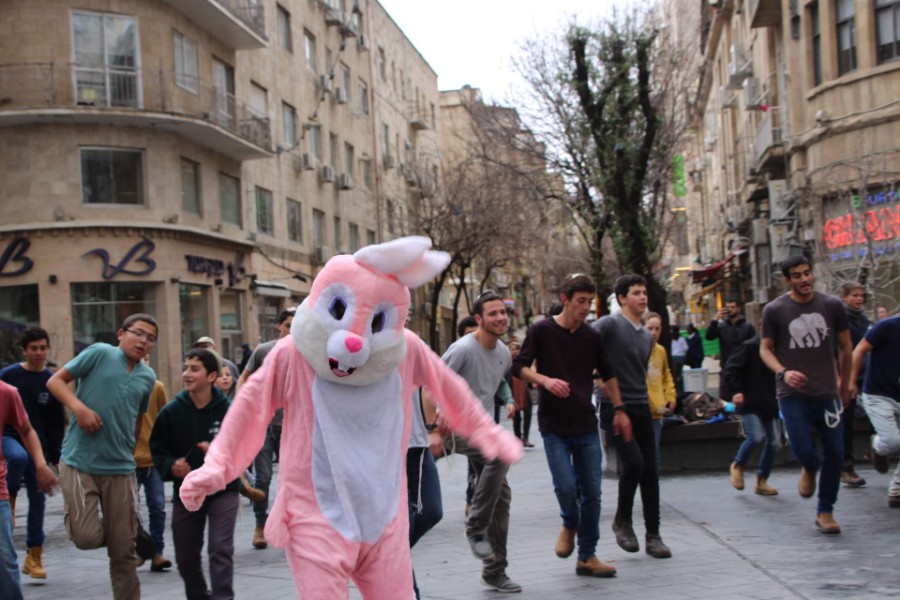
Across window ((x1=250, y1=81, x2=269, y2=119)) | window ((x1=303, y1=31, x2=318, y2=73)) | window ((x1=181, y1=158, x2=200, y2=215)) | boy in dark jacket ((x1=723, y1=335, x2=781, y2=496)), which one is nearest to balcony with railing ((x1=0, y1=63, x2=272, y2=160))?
window ((x1=181, y1=158, x2=200, y2=215))

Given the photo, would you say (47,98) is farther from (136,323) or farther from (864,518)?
(864,518)

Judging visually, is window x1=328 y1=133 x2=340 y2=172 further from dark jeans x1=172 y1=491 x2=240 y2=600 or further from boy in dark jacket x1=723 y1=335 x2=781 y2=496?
dark jeans x1=172 y1=491 x2=240 y2=600

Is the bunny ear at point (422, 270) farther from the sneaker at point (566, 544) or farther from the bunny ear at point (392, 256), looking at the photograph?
the sneaker at point (566, 544)

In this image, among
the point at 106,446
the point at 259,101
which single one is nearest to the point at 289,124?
the point at 259,101

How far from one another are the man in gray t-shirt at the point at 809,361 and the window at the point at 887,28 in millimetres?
13769

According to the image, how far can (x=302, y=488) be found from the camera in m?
3.94

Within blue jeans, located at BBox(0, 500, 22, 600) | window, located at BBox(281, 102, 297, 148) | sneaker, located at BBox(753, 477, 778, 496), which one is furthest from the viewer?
window, located at BBox(281, 102, 297, 148)

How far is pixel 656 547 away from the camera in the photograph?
7.21 m

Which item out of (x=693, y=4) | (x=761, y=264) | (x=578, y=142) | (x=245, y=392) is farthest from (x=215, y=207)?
(x=693, y=4)

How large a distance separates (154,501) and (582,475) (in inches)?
145

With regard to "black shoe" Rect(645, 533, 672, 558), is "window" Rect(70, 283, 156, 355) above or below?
above

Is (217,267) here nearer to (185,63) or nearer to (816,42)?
(185,63)

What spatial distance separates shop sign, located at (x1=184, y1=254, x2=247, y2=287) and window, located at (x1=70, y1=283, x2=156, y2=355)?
1.61 metres

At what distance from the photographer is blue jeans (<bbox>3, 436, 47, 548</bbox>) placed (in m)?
7.12
